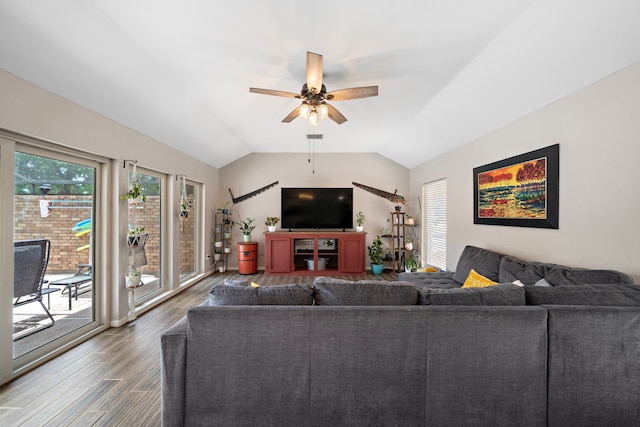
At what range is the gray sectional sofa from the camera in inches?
54.1

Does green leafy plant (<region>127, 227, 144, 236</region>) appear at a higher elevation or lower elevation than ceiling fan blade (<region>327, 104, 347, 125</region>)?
lower

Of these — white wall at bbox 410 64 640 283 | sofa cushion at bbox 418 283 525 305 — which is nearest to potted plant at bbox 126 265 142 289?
sofa cushion at bbox 418 283 525 305

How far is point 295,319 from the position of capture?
1438 mm

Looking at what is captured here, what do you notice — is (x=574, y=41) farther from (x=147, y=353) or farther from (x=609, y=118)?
(x=147, y=353)

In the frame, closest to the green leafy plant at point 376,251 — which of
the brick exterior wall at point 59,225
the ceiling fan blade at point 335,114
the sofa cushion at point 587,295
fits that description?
the ceiling fan blade at point 335,114

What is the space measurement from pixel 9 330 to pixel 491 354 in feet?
11.3

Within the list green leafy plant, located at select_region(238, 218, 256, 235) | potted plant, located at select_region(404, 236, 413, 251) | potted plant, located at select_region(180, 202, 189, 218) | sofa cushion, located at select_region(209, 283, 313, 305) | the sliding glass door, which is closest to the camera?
sofa cushion, located at select_region(209, 283, 313, 305)

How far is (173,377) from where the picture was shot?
1.39 metres

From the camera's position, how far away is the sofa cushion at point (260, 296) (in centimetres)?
160

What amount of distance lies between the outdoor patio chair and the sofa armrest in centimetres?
177

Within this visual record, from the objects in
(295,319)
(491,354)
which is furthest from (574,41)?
Result: (295,319)

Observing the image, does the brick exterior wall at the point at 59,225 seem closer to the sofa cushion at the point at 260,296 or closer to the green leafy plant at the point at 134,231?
the green leafy plant at the point at 134,231

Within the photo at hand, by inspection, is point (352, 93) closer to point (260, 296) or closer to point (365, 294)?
point (365, 294)

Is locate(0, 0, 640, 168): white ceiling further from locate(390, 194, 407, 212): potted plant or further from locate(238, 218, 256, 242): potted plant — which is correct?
locate(238, 218, 256, 242): potted plant
